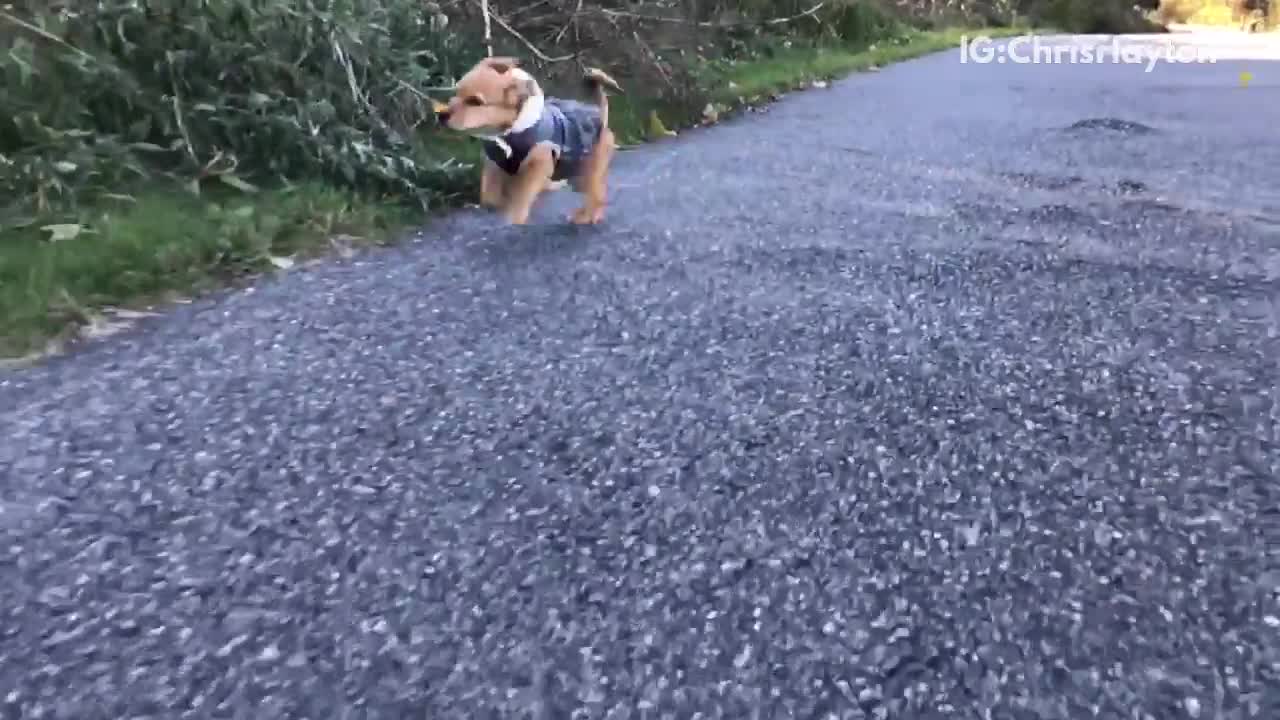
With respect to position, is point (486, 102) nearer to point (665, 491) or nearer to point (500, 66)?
point (500, 66)

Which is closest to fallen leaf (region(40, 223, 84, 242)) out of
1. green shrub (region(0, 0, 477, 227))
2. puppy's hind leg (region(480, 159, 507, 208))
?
green shrub (region(0, 0, 477, 227))

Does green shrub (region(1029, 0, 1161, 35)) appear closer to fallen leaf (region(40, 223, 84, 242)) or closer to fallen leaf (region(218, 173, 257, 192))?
fallen leaf (region(218, 173, 257, 192))

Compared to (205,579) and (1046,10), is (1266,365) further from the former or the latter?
(1046,10)

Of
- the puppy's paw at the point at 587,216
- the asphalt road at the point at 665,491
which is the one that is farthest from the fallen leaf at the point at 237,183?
the puppy's paw at the point at 587,216

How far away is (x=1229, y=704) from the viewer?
3.65 feet

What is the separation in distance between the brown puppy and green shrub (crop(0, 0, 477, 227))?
1.04 feet

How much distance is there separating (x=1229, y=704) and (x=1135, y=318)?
4.48 feet

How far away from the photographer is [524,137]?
3062 millimetres

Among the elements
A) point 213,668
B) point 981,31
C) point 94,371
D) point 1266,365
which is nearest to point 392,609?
point 213,668

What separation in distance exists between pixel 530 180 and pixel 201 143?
988mm

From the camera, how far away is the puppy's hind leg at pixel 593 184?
10.7ft

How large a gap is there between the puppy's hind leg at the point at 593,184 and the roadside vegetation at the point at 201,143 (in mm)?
436

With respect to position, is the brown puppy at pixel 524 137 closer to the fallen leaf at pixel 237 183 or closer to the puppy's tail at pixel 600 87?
the puppy's tail at pixel 600 87

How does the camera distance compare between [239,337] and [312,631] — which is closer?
[312,631]
